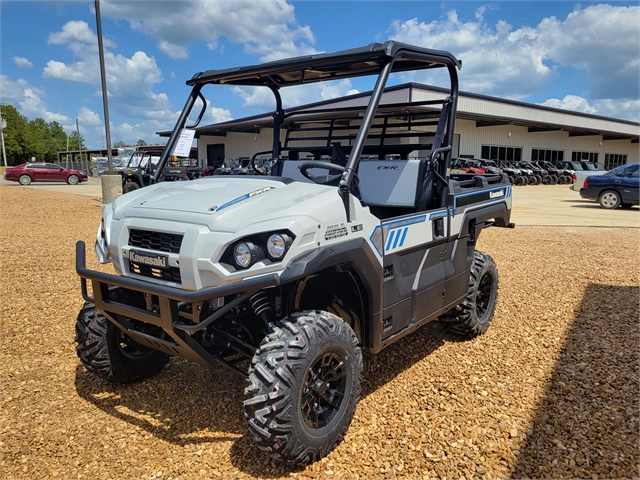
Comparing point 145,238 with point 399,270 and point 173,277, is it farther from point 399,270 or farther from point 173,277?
point 399,270

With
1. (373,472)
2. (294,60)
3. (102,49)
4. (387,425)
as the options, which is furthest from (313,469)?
(102,49)

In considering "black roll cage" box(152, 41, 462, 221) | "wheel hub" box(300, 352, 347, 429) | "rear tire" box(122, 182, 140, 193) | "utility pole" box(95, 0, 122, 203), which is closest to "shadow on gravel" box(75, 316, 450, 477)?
"wheel hub" box(300, 352, 347, 429)

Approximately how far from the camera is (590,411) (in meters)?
3.25

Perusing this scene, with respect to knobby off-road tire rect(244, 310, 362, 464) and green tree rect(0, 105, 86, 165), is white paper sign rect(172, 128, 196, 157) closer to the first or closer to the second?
knobby off-road tire rect(244, 310, 362, 464)

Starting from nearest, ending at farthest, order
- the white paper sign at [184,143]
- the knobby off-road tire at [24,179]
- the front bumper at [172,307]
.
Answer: the front bumper at [172,307]
the white paper sign at [184,143]
the knobby off-road tire at [24,179]

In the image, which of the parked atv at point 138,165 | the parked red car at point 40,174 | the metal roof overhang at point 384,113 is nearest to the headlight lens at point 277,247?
the metal roof overhang at point 384,113

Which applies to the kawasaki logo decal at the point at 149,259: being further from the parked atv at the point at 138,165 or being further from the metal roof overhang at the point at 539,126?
the metal roof overhang at the point at 539,126

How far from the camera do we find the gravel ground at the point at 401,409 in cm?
270

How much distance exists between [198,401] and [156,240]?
1268 mm

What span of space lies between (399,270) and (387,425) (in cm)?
94

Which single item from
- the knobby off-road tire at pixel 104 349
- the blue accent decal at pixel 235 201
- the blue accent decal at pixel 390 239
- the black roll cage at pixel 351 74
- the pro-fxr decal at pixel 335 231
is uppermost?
the black roll cage at pixel 351 74

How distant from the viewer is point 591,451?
2.83m

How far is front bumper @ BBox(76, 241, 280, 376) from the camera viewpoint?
7.82 ft

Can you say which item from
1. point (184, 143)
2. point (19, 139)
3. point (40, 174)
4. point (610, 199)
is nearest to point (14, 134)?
point (19, 139)
